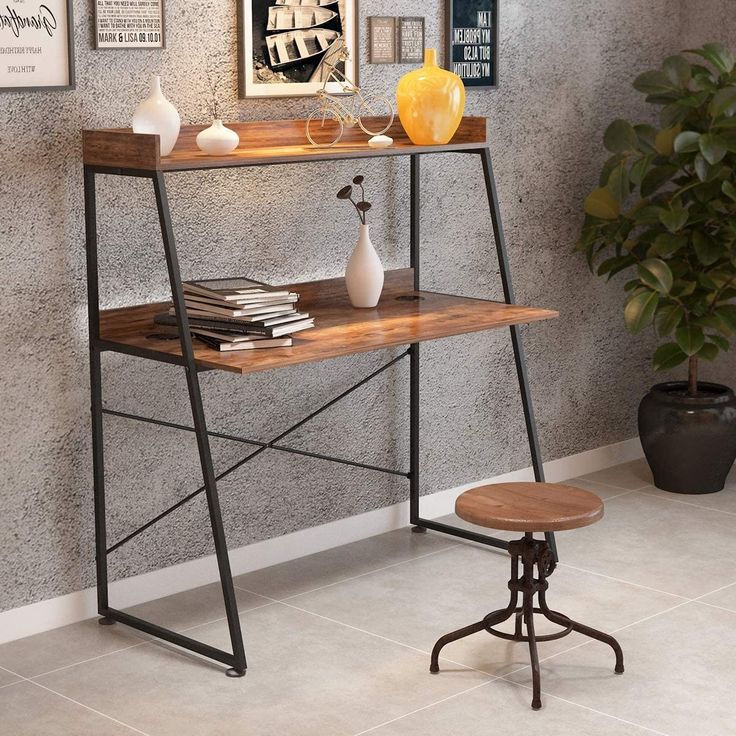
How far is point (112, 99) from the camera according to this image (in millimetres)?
3324

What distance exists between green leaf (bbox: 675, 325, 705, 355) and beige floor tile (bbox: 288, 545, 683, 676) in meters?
0.92

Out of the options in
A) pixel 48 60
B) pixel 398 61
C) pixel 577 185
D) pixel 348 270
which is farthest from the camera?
pixel 577 185

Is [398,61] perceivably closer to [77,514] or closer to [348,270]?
[348,270]

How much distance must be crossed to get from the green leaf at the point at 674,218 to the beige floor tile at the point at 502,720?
6.08ft

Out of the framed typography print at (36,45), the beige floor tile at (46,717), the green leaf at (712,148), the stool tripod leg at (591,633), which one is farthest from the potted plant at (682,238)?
the beige floor tile at (46,717)

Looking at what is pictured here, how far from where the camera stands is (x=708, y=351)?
437 cm

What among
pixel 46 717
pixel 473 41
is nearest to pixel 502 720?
pixel 46 717

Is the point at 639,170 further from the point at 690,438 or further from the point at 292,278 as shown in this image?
the point at 292,278

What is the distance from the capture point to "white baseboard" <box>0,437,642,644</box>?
3391 mm

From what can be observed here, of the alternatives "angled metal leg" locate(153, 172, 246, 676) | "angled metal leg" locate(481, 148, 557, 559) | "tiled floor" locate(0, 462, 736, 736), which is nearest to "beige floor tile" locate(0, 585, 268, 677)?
"tiled floor" locate(0, 462, 736, 736)

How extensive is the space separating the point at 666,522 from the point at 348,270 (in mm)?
1470

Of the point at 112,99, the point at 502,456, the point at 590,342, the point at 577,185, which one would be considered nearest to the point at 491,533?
the point at 502,456

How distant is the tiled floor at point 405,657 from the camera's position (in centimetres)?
289

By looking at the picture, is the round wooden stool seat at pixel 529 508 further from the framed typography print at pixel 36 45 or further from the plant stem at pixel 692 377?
the plant stem at pixel 692 377
